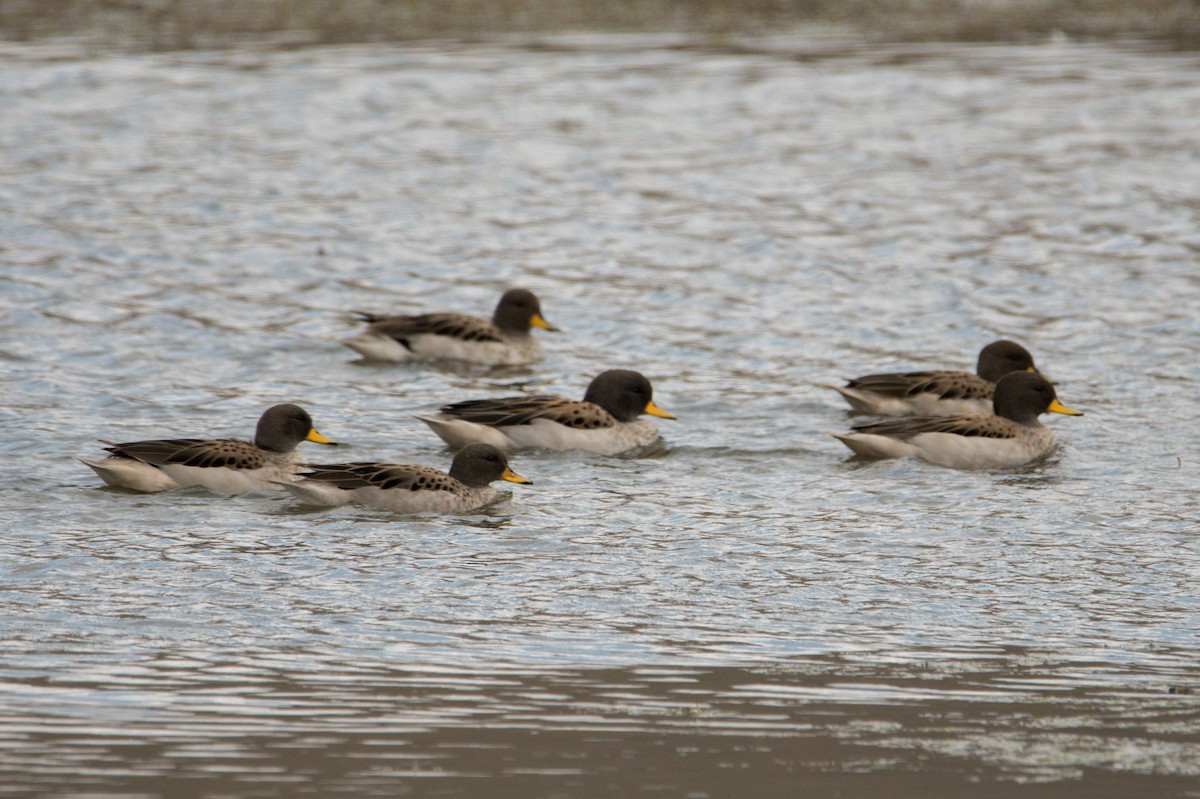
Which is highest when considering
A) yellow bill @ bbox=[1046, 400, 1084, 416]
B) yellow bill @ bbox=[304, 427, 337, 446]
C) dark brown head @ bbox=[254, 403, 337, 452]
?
dark brown head @ bbox=[254, 403, 337, 452]

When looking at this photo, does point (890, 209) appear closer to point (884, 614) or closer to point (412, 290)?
point (412, 290)

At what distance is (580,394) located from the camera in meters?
16.0

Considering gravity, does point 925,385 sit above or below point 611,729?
below

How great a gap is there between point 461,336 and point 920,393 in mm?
4466

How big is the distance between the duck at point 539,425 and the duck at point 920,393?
1.85 metres

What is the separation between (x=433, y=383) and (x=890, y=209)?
8264mm

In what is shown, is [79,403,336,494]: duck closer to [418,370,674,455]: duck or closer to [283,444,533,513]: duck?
[283,444,533,513]: duck

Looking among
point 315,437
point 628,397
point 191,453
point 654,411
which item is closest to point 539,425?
point 628,397

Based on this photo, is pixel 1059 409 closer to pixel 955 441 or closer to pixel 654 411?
pixel 955 441

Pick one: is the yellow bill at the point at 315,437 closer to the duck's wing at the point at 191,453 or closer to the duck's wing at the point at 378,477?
the duck's wing at the point at 191,453

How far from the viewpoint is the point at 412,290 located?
19172 mm

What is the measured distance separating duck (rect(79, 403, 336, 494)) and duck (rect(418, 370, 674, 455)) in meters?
1.70

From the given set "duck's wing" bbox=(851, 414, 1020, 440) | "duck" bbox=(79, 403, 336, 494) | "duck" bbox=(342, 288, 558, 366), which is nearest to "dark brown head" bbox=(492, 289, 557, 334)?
"duck" bbox=(342, 288, 558, 366)

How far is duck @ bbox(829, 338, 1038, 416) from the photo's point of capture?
48.6 feet
